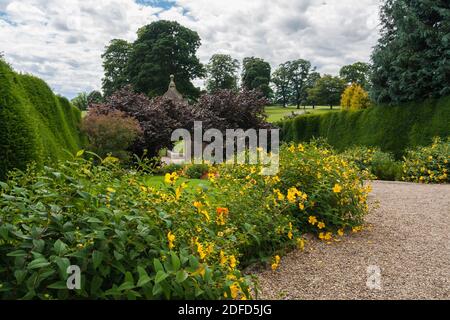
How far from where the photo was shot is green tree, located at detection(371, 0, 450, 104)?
1262 cm

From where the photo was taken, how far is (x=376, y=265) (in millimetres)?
3617

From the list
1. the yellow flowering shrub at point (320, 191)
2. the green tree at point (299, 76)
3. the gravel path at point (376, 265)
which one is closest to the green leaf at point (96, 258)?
the gravel path at point (376, 265)

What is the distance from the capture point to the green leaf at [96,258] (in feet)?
5.85

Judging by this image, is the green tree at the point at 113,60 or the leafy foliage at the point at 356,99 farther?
the green tree at the point at 113,60

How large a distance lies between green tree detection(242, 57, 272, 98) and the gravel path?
45.9 meters

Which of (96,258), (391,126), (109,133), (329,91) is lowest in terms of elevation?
(96,258)

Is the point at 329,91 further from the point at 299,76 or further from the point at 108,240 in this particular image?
the point at 108,240

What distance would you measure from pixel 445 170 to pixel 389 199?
386 centimetres

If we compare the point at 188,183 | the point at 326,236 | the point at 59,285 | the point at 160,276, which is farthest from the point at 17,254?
the point at 326,236

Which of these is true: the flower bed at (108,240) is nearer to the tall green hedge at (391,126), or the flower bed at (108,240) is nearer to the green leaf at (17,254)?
the green leaf at (17,254)

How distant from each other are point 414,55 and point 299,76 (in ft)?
152

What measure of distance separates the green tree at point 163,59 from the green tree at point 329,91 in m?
16.9
